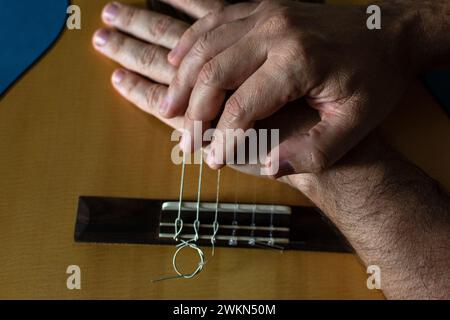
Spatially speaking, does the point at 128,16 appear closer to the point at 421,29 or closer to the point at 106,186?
the point at 106,186

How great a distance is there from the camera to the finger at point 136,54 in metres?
0.88

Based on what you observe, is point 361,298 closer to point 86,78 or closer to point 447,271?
point 447,271

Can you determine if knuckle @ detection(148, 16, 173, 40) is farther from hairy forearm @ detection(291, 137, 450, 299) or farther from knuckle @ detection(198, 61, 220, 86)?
hairy forearm @ detection(291, 137, 450, 299)

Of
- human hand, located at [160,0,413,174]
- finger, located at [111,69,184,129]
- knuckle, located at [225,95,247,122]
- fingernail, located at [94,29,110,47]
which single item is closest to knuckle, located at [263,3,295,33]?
human hand, located at [160,0,413,174]

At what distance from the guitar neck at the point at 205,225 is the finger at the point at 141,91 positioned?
0.49 feet

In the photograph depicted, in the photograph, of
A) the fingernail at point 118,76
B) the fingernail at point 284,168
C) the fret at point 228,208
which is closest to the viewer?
the fingernail at point 284,168

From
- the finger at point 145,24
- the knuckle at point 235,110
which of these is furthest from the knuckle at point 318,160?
the finger at point 145,24

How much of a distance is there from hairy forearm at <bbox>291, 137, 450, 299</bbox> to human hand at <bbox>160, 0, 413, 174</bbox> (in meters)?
0.05

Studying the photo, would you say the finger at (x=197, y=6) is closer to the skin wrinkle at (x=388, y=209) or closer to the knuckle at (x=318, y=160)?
the skin wrinkle at (x=388, y=209)

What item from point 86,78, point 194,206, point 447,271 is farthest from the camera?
point 86,78

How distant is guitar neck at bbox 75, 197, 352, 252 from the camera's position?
77cm

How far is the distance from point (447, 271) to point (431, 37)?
0.38 m
